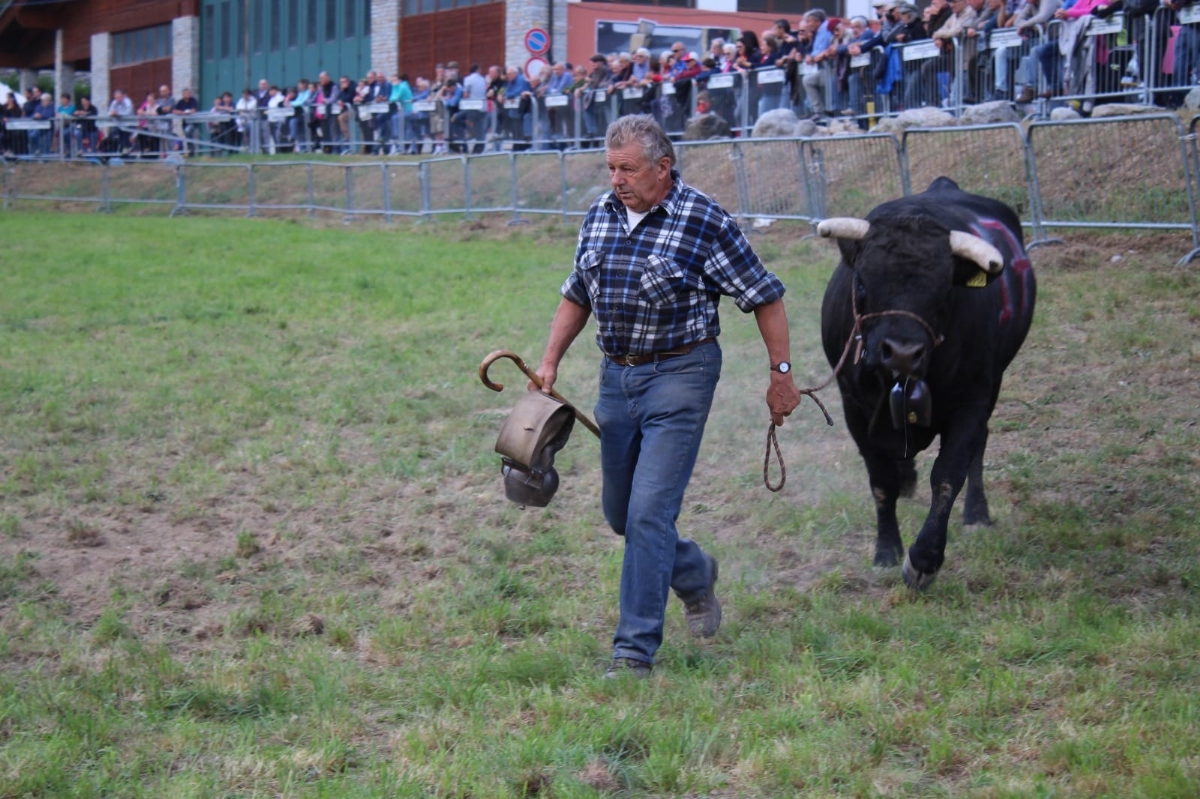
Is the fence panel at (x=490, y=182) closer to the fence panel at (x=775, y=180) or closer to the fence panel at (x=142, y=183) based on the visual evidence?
the fence panel at (x=775, y=180)

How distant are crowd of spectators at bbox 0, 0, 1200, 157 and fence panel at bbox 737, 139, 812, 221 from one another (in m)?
2.72

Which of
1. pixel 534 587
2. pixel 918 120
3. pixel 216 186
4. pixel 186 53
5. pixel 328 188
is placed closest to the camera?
pixel 534 587

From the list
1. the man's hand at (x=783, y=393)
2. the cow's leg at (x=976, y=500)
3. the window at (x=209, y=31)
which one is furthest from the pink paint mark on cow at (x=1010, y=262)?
the window at (x=209, y=31)

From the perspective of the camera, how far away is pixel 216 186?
2675 cm

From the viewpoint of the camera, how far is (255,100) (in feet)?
116

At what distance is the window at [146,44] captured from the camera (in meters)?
47.8

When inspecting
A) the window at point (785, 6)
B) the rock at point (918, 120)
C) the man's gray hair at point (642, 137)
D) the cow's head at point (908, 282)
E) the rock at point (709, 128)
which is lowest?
the cow's head at point (908, 282)

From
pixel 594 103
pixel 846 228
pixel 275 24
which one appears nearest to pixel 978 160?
pixel 846 228

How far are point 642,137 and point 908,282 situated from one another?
149cm

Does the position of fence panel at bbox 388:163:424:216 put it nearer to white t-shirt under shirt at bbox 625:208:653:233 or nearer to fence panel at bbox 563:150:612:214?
fence panel at bbox 563:150:612:214

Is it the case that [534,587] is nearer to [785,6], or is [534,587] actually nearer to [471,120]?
[471,120]

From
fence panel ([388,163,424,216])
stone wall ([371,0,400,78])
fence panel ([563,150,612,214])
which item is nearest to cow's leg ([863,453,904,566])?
fence panel ([563,150,612,214])

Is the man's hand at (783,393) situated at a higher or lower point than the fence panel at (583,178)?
lower

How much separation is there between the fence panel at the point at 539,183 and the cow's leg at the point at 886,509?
43.6 feet
